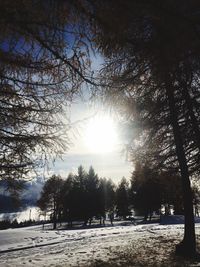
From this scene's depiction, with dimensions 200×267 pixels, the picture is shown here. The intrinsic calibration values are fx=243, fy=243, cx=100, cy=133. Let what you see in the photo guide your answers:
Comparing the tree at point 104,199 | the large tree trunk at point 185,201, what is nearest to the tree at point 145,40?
the large tree trunk at point 185,201

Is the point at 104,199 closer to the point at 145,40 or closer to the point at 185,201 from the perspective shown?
the point at 185,201

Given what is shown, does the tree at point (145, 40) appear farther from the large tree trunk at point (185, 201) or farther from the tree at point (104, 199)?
the tree at point (104, 199)

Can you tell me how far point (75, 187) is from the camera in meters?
40.7

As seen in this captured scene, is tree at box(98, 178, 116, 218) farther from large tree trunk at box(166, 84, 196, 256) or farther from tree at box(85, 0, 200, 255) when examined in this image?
tree at box(85, 0, 200, 255)

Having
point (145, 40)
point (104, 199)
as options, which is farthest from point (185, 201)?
point (104, 199)

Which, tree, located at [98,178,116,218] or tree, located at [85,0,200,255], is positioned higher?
tree, located at [85,0,200,255]

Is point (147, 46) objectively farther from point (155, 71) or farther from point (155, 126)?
point (155, 126)

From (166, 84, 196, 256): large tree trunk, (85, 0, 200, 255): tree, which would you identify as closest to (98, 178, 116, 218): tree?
(166, 84, 196, 256): large tree trunk

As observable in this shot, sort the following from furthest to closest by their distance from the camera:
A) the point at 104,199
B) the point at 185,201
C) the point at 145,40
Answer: the point at 104,199 → the point at 185,201 → the point at 145,40

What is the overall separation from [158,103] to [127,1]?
20.9ft

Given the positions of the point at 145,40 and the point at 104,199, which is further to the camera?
the point at 104,199

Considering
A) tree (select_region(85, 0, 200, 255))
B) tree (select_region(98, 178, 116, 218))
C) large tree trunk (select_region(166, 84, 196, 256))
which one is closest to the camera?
tree (select_region(85, 0, 200, 255))

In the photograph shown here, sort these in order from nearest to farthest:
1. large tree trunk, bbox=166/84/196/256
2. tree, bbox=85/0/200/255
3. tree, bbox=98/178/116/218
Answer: tree, bbox=85/0/200/255, large tree trunk, bbox=166/84/196/256, tree, bbox=98/178/116/218

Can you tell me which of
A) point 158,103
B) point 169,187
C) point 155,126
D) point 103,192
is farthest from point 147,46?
point 103,192
